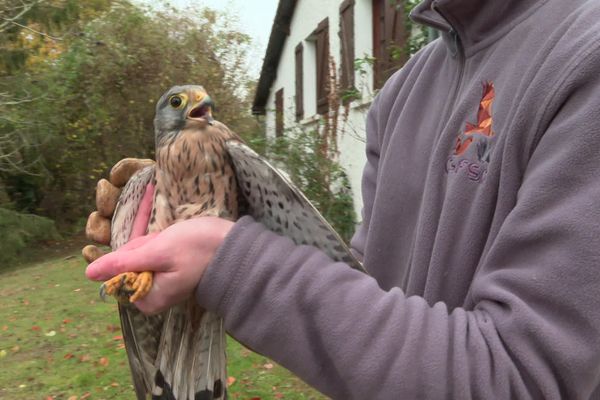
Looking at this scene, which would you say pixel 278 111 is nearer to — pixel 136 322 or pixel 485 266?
pixel 136 322

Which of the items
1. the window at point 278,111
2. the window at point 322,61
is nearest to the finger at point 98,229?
the window at point 322,61

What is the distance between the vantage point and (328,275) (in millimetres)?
916

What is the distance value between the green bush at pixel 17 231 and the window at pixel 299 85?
266 inches

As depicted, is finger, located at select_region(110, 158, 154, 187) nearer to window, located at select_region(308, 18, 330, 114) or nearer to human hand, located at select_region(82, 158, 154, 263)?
human hand, located at select_region(82, 158, 154, 263)

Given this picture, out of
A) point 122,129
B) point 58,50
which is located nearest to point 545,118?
point 122,129

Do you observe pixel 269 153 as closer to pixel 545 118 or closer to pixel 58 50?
pixel 545 118

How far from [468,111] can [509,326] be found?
51cm

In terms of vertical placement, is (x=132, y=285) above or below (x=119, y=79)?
below

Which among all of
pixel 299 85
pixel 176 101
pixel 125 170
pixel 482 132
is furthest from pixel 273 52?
pixel 482 132

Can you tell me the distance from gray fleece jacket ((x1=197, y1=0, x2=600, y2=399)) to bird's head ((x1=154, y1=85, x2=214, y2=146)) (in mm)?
799

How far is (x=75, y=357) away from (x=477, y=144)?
17.1ft

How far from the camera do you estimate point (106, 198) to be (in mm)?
1657

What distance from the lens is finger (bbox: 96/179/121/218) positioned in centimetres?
165

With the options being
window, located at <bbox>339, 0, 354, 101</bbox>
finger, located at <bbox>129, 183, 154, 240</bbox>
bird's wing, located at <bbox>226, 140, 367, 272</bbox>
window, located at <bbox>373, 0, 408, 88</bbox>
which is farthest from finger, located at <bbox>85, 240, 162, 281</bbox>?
window, located at <bbox>339, 0, 354, 101</bbox>
